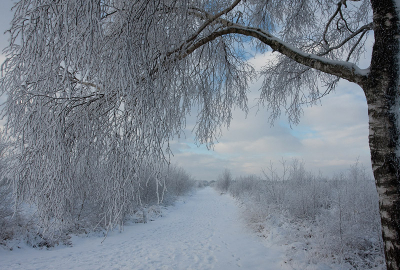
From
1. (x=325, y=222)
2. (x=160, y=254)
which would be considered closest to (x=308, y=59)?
(x=325, y=222)

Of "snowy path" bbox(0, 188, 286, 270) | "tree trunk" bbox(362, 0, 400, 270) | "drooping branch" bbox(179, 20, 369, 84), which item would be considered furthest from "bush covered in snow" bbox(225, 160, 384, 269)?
"drooping branch" bbox(179, 20, 369, 84)

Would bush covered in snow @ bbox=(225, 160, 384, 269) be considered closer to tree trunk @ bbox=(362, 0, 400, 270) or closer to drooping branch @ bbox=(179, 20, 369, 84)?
tree trunk @ bbox=(362, 0, 400, 270)

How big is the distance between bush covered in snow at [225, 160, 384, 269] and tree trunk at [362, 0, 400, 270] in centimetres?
246

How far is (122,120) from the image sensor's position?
2188 millimetres

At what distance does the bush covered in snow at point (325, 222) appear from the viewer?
4.31 meters

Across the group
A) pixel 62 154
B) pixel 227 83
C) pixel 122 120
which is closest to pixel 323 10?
pixel 227 83

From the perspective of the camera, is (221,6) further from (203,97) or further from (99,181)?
(99,181)

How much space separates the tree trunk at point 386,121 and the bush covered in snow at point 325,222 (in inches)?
96.8

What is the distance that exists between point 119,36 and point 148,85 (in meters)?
0.53

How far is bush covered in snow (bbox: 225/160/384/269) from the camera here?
4312 millimetres

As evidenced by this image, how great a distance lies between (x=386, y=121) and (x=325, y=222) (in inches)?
151

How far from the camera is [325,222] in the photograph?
516cm

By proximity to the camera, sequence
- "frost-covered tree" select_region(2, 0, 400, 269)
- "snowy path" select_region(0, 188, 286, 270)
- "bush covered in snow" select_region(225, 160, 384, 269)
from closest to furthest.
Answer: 1. "frost-covered tree" select_region(2, 0, 400, 269)
2. "bush covered in snow" select_region(225, 160, 384, 269)
3. "snowy path" select_region(0, 188, 286, 270)

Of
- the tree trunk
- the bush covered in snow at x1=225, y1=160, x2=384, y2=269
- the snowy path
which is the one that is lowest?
the snowy path
